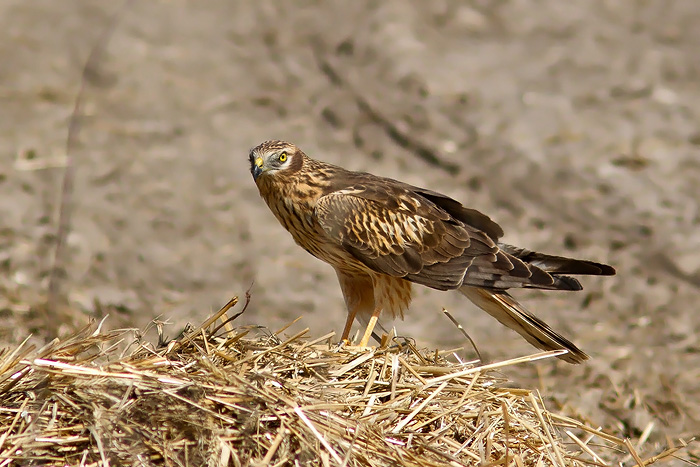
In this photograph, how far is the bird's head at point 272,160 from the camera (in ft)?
16.8

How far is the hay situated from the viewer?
3223mm

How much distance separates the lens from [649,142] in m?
8.64

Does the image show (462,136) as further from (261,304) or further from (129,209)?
(129,209)

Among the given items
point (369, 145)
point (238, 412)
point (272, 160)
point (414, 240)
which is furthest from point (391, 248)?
point (369, 145)

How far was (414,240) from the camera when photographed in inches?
206

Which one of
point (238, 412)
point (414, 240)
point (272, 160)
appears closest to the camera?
point (238, 412)

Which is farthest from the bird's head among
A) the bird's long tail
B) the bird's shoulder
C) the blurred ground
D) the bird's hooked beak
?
the blurred ground

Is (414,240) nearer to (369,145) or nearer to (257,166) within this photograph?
(257,166)

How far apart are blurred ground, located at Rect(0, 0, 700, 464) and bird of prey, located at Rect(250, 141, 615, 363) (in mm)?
Answer: 1617

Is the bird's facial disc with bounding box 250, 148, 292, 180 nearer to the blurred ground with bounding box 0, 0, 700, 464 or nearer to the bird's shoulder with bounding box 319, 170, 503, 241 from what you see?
the bird's shoulder with bounding box 319, 170, 503, 241

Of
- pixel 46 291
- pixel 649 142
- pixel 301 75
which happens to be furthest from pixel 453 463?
pixel 301 75

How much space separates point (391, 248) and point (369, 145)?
3.99m

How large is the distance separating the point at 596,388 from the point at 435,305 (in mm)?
1850

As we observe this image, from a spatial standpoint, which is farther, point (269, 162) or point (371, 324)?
point (269, 162)
